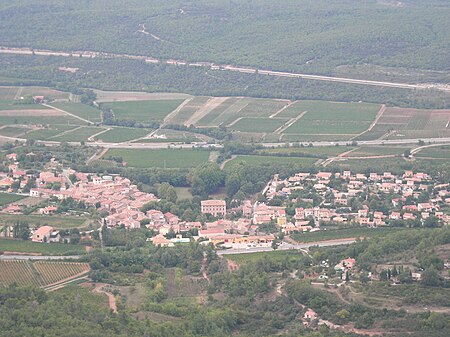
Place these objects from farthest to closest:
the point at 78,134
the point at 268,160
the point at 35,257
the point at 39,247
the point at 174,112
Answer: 1. the point at 174,112
2. the point at 78,134
3. the point at 268,160
4. the point at 39,247
5. the point at 35,257

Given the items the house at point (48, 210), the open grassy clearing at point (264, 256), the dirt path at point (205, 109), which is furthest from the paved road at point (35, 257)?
the dirt path at point (205, 109)

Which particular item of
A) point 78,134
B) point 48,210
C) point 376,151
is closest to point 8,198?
point 48,210

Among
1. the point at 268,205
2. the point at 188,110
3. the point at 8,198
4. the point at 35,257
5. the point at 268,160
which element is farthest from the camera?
the point at 188,110

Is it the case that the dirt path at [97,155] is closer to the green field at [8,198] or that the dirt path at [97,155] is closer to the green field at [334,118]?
the green field at [8,198]

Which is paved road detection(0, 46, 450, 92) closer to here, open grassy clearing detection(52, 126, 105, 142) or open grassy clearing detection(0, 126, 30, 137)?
open grassy clearing detection(52, 126, 105, 142)

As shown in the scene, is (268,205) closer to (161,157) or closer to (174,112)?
(161,157)
